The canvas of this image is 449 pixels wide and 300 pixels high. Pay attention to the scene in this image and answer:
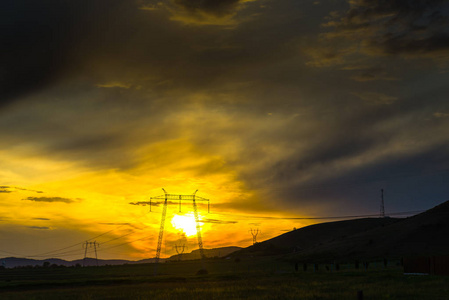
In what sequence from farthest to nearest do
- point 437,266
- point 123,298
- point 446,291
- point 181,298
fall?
point 437,266 → point 123,298 → point 181,298 → point 446,291

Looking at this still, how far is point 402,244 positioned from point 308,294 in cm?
15691

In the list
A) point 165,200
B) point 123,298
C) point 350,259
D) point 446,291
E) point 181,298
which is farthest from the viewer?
point 350,259

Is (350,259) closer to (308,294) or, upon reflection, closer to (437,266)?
(437,266)

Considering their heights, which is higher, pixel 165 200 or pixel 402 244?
pixel 165 200

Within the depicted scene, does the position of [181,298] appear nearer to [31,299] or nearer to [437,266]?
[31,299]

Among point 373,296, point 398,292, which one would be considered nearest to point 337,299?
point 373,296

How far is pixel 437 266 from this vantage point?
7256 cm

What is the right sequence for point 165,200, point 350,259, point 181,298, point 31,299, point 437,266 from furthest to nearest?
point 350,259 → point 165,200 → point 437,266 → point 31,299 → point 181,298

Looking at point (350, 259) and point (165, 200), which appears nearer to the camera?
point (165, 200)

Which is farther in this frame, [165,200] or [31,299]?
[165,200]

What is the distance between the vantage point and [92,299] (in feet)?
179

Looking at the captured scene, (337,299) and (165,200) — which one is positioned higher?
(165,200)

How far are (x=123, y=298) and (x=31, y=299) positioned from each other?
13.4 metres

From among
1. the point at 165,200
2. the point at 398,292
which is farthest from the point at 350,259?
the point at 398,292
